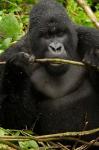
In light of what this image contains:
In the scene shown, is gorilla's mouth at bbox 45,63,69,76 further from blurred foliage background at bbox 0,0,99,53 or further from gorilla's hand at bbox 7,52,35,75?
blurred foliage background at bbox 0,0,99,53

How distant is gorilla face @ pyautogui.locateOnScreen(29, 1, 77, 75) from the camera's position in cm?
446

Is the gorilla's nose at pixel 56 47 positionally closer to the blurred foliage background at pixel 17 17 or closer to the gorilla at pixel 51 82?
the gorilla at pixel 51 82

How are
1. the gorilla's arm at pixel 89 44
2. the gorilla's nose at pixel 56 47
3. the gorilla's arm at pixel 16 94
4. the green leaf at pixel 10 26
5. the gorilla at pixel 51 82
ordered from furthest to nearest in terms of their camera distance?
Result: the green leaf at pixel 10 26 < the gorilla's arm at pixel 89 44 < the gorilla at pixel 51 82 < the gorilla's arm at pixel 16 94 < the gorilla's nose at pixel 56 47

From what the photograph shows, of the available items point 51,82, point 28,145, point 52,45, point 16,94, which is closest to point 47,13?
point 52,45

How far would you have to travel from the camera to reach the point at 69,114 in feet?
15.3

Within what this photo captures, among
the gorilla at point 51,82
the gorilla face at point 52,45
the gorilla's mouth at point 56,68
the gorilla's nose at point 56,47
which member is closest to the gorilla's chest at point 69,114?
the gorilla at point 51,82

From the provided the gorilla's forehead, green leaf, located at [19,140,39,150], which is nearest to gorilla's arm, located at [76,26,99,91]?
the gorilla's forehead

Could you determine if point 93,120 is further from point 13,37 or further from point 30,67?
point 13,37

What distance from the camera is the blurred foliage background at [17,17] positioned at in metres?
5.61

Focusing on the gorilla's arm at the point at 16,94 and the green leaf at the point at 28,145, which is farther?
the gorilla's arm at the point at 16,94

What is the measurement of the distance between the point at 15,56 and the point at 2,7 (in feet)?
9.94

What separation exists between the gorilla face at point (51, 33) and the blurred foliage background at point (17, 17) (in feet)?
3.00

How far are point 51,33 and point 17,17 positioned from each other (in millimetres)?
2253

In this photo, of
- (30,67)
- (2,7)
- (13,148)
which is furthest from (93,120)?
(2,7)
